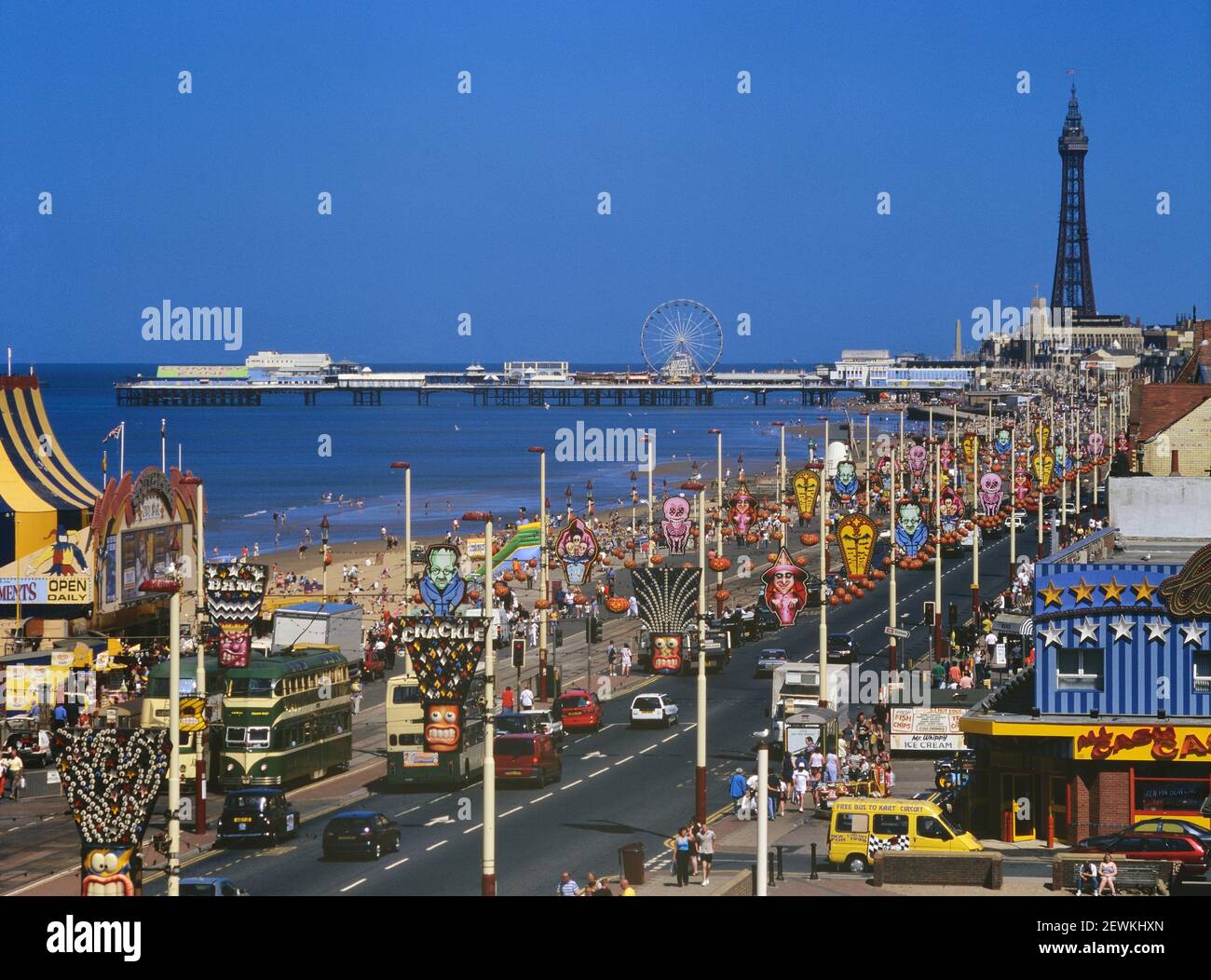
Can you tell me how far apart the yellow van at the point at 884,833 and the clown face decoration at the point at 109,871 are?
47.4 feet

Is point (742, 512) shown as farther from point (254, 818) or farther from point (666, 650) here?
point (254, 818)

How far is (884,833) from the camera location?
127ft

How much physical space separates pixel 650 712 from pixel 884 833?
62.8ft

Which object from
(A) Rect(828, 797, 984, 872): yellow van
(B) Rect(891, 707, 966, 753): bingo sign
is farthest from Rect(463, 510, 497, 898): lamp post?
(B) Rect(891, 707, 966, 753): bingo sign

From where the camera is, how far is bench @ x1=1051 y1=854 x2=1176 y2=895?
3344 centimetres

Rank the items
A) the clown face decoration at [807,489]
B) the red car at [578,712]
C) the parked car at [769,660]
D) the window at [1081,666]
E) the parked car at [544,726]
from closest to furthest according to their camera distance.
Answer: the window at [1081,666] < the parked car at [544,726] < the red car at [578,712] < the parked car at [769,660] < the clown face decoration at [807,489]

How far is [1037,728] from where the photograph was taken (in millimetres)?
42031

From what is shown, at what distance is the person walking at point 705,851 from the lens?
37.0 meters

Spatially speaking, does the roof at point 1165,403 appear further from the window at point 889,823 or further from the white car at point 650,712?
the window at point 889,823

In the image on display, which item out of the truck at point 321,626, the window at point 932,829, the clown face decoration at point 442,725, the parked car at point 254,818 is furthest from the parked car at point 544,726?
the window at point 932,829
